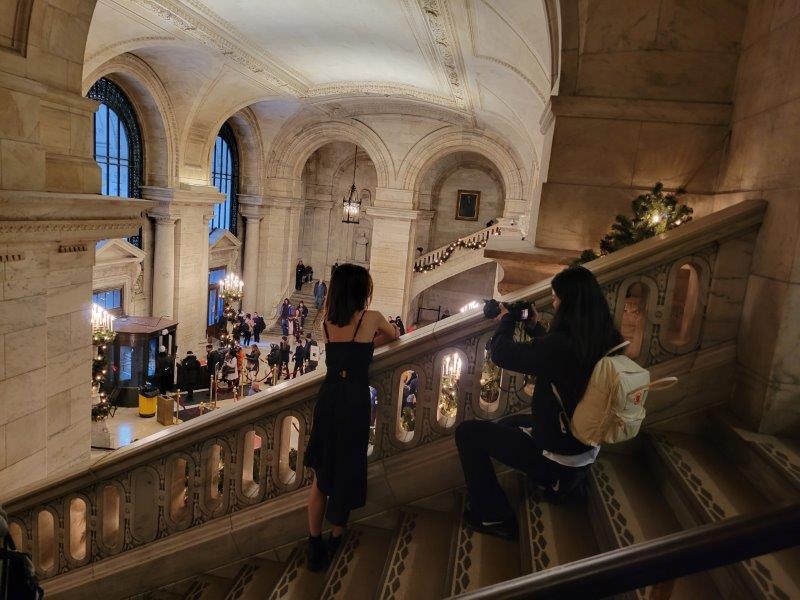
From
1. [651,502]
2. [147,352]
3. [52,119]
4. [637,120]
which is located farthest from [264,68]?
[651,502]

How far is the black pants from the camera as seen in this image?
265cm

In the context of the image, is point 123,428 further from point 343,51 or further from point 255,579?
point 255,579

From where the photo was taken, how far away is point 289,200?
71.4 ft

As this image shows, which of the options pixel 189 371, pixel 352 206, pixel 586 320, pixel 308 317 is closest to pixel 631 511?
pixel 586 320

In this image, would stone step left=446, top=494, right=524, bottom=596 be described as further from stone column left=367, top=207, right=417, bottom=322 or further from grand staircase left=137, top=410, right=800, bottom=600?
stone column left=367, top=207, right=417, bottom=322

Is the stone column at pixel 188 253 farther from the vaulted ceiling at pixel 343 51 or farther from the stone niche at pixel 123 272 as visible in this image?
the vaulted ceiling at pixel 343 51

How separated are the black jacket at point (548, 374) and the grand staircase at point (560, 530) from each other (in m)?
0.39

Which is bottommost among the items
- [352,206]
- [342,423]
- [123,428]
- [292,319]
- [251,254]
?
[123,428]

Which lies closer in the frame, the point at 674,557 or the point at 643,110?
the point at 674,557

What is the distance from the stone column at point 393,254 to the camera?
20375 mm

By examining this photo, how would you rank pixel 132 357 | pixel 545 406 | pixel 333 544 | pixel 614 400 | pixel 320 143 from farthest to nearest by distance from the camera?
pixel 320 143
pixel 132 357
pixel 333 544
pixel 545 406
pixel 614 400

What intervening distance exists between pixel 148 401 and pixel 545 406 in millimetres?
12073

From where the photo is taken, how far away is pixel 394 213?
66.5 ft

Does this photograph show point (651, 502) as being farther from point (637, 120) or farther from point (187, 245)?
point (187, 245)
